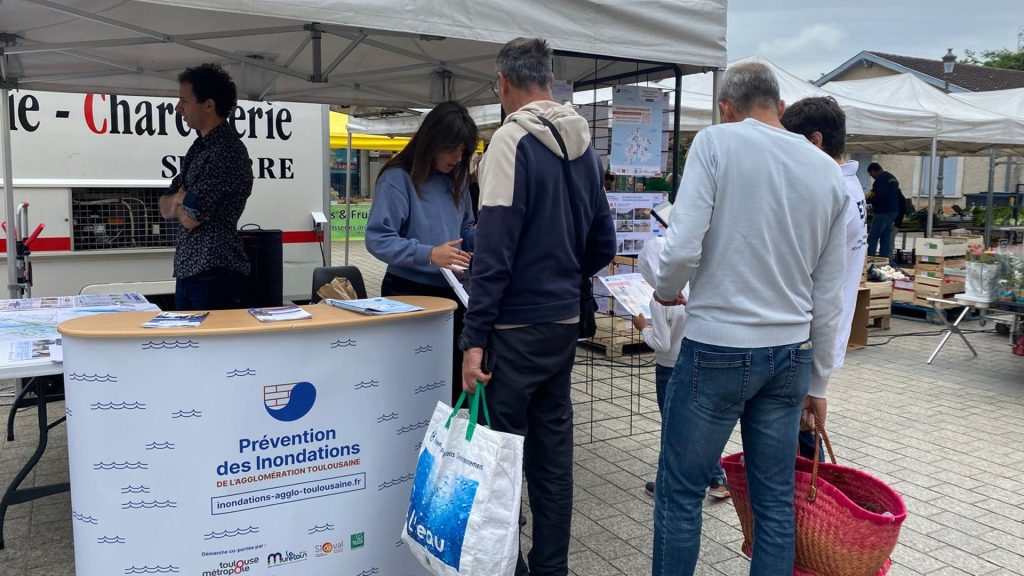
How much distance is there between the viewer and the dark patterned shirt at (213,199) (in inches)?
122

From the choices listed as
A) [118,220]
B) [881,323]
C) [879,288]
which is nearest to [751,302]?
[118,220]

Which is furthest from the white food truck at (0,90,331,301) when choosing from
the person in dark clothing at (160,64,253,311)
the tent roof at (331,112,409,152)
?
the tent roof at (331,112,409,152)

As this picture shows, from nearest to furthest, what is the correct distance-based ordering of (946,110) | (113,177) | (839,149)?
(839,149)
(113,177)
(946,110)

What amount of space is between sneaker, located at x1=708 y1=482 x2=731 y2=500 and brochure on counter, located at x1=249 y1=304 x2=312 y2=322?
7.64 feet

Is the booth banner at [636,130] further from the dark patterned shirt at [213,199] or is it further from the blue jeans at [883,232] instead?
the blue jeans at [883,232]

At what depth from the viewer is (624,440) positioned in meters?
4.63

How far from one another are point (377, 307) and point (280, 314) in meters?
0.33

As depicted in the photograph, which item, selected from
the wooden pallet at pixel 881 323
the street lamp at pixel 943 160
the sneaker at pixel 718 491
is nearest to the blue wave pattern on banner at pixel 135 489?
the sneaker at pixel 718 491

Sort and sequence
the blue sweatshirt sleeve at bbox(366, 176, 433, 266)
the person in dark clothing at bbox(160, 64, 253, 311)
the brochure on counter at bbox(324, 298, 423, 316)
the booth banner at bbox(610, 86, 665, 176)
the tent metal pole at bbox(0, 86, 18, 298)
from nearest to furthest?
1. the brochure on counter at bbox(324, 298, 423, 316)
2. the blue sweatshirt sleeve at bbox(366, 176, 433, 266)
3. the person in dark clothing at bbox(160, 64, 253, 311)
4. the tent metal pole at bbox(0, 86, 18, 298)
5. the booth banner at bbox(610, 86, 665, 176)

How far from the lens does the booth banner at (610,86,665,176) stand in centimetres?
429

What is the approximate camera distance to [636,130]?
4352mm

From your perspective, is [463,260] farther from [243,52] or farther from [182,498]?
[243,52]

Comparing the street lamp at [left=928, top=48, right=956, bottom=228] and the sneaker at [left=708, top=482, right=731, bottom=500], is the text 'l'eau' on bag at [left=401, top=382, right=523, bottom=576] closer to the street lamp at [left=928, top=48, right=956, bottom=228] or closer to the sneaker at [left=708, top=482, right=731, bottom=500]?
the sneaker at [left=708, top=482, right=731, bottom=500]

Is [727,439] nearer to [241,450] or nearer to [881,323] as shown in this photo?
[241,450]
